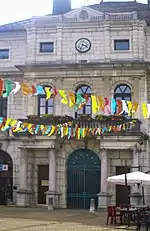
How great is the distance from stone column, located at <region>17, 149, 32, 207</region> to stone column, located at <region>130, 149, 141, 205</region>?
22.6 ft

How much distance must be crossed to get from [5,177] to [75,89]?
8051 millimetres

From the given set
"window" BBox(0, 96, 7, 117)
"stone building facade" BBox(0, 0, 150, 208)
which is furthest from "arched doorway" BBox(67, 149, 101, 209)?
"window" BBox(0, 96, 7, 117)

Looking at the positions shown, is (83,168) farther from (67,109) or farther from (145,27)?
(145,27)

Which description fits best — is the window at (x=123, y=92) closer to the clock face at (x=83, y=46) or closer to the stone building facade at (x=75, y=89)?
the stone building facade at (x=75, y=89)

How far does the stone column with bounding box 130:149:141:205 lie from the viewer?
95.9 ft

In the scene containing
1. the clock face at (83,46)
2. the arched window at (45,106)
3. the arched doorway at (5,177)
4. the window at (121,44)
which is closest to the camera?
the window at (121,44)

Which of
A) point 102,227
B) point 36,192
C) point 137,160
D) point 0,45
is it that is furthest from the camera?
point 0,45

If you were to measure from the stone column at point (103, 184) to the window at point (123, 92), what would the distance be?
4.01m

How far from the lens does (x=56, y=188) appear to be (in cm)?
3116

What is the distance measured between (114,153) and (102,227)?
38.9 ft

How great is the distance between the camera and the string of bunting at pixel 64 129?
29828 mm

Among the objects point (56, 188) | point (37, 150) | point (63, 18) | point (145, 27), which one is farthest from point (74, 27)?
point (56, 188)

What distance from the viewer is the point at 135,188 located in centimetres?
2969

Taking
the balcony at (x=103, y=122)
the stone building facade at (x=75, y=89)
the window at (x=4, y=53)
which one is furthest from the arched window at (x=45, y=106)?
the window at (x=4, y=53)
